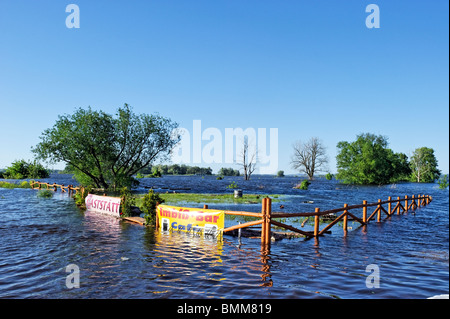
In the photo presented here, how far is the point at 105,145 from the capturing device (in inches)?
1730

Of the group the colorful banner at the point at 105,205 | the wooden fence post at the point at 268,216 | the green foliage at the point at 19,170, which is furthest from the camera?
the green foliage at the point at 19,170

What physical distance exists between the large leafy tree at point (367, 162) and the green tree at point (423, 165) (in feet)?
67.3

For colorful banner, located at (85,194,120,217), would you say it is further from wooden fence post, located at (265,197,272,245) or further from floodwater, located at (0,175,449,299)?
wooden fence post, located at (265,197,272,245)

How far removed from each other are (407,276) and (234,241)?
764 cm

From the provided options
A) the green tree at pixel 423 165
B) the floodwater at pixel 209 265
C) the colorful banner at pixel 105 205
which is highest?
the green tree at pixel 423 165

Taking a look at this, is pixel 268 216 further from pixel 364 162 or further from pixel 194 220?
pixel 364 162

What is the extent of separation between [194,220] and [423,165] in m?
138

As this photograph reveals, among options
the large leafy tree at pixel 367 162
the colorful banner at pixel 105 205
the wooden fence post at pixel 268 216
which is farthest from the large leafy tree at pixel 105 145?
the large leafy tree at pixel 367 162

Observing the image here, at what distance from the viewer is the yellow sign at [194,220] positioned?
15.6 metres

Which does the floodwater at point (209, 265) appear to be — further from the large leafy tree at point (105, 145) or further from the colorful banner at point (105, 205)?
the large leafy tree at point (105, 145)

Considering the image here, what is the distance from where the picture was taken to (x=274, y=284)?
9375 millimetres

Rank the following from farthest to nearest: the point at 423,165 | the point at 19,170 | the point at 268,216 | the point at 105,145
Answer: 1. the point at 423,165
2. the point at 19,170
3. the point at 105,145
4. the point at 268,216

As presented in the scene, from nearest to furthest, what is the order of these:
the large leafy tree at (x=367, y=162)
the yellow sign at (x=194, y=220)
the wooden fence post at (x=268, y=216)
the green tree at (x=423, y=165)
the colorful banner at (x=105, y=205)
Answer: the wooden fence post at (x=268, y=216), the yellow sign at (x=194, y=220), the colorful banner at (x=105, y=205), the large leafy tree at (x=367, y=162), the green tree at (x=423, y=165)

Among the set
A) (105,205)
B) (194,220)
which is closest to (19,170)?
(105,205)
